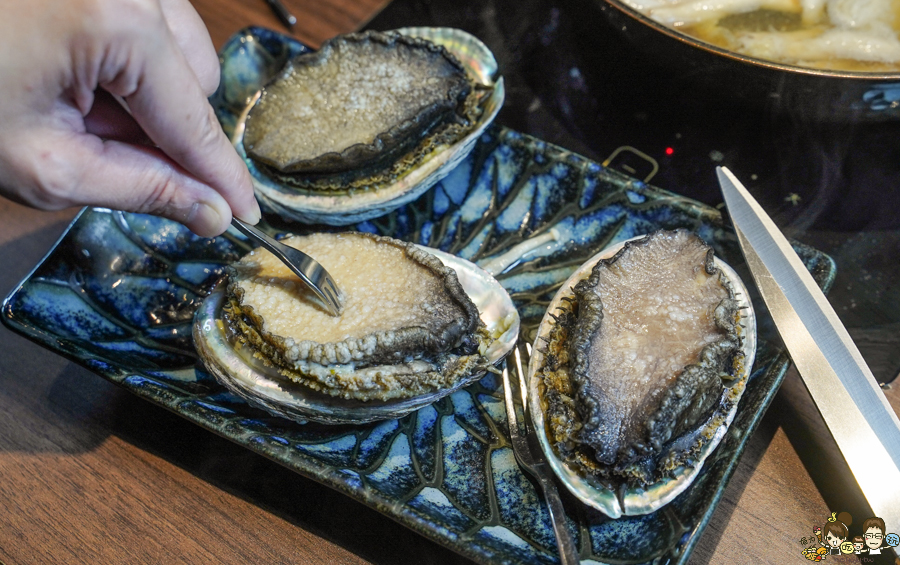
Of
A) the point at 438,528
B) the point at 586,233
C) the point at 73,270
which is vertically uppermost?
the point at 586,233

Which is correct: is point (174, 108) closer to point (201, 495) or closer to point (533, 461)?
point (201, 495)

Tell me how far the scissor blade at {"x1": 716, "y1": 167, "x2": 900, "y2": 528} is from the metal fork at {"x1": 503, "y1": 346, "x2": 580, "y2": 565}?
0.53 meters

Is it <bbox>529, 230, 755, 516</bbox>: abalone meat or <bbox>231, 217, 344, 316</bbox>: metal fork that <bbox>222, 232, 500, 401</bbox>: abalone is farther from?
<bbox>529, 230, 755, 516</bbox>: abalone meat

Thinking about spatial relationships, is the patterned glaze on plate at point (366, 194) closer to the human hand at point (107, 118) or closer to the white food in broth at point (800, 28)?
the human hand at point (107, 118)

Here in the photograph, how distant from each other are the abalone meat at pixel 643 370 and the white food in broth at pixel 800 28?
80 cm

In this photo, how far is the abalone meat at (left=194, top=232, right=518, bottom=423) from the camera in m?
1.19

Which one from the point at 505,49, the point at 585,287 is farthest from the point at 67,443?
the point at 505,49

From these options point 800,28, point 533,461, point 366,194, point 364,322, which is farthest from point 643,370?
point 800,28

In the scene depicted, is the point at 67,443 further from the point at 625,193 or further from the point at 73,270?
the point at 625,193

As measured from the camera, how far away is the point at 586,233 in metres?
1.60

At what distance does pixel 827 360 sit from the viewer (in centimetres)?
122

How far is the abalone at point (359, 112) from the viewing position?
1575mm

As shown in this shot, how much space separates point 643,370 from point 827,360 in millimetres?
378

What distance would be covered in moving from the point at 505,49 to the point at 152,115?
1.45 m
